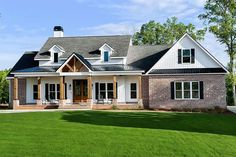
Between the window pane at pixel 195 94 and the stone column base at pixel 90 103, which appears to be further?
the stone column base at pixel 90 103

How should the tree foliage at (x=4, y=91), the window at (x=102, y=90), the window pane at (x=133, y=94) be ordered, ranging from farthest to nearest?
the tree foliage at (x=4, y=91)
the window at (x=102, y=90)
the window pane at (x=133, y=94)

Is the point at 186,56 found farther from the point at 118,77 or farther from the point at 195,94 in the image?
the point at 118,77

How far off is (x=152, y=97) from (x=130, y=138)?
723 inches

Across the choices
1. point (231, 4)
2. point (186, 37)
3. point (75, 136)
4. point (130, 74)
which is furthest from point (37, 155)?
point (231, 4)

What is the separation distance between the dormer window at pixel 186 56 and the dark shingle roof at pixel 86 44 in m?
5.57

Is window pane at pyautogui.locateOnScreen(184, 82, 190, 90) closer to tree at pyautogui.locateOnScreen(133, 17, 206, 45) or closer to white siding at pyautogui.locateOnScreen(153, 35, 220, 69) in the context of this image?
white siding at pyautogui.locateOnScreen(153, 35, 220, 69)

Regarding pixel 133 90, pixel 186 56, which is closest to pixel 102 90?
pixel 133 90

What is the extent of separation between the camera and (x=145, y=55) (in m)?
36.8

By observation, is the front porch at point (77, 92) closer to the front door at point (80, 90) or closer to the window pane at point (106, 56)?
the front door at point (80, 90)

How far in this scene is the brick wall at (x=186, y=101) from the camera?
3123cm

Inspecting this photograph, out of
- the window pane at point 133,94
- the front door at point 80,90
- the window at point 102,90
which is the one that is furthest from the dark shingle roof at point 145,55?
the front door at point 80,90

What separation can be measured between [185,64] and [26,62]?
16.9m

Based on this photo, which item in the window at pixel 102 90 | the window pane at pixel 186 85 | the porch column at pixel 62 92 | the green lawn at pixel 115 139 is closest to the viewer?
the green lawn at pixel 115 139

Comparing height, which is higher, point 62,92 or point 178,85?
point 178,85
